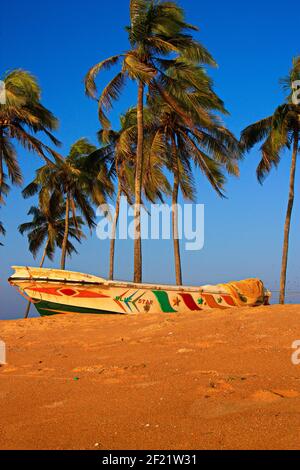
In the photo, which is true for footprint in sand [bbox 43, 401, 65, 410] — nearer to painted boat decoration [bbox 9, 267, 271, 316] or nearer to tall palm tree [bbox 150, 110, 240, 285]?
painted boat decoration [bbox 9, 267, 271, 316]

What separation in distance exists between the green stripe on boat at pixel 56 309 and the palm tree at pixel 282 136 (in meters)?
10.2

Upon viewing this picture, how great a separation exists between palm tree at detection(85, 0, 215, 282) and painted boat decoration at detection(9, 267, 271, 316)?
327 centimetres

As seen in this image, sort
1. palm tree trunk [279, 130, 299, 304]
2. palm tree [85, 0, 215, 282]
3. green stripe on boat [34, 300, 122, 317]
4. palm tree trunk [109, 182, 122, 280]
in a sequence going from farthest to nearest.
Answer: palm tree trunk [109, 182, 122, 280]
palm tree trunk [279, 130, 299, 304]
palm tree [85, 0, 215, 282]
green stripe on boat [34, 300, 122, 317]

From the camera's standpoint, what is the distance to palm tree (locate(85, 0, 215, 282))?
51.6ft

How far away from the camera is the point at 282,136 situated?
1962 cm

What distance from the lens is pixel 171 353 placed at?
17.6ft

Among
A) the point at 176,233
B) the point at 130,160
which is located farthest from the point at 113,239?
the point at 176,233

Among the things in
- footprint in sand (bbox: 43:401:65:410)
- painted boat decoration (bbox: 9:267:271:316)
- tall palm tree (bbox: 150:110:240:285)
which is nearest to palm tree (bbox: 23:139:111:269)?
tall palm tree (bbox: 150:110:240:285)

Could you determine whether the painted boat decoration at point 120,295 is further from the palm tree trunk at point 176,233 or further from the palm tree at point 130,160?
the palm tree at point 130,160

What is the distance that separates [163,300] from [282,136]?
11.8 metres

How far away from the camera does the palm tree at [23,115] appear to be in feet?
56.5

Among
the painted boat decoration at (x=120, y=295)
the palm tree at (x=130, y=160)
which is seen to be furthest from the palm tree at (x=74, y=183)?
the painted boat decoration at (x=120, y=295)
